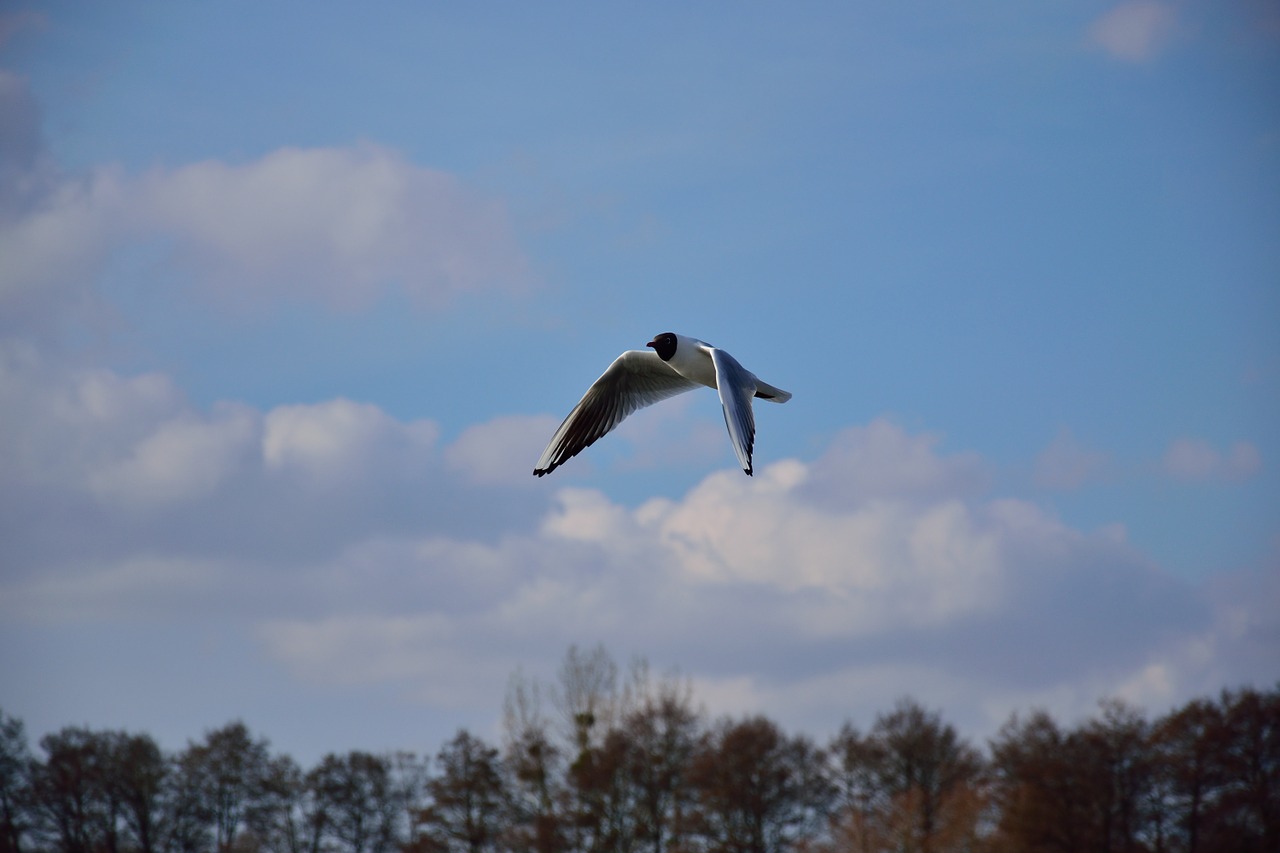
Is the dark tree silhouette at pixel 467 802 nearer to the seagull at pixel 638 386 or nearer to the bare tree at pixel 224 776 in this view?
the bare tree at pixel 224 776

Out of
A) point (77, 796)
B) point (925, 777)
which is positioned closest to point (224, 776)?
point (77, 796)

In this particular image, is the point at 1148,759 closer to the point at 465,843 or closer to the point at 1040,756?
the point at 1040,756

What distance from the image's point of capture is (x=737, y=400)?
1321cm

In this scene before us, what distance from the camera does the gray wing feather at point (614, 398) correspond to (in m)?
16.0

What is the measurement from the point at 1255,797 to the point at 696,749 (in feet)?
49.6

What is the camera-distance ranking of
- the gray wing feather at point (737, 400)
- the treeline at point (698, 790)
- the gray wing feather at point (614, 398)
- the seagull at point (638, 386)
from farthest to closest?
the treeline at point (698, 790) < the gray wing feather at point (614, 398) < the seagull at point (638, 386) < the gray wing feather at point (737, 400)

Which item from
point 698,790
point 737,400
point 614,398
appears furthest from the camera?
point 698,790

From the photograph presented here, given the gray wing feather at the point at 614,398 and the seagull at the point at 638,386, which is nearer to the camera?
the seagull at the point at 638,386

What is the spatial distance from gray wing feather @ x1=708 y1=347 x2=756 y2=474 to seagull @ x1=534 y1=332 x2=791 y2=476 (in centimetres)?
3

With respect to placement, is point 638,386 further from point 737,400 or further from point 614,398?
point 737,400

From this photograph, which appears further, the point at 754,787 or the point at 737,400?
the point at 754,787

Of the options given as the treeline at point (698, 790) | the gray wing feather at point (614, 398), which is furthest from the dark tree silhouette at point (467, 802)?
the gray wing feather at point (614, 398)

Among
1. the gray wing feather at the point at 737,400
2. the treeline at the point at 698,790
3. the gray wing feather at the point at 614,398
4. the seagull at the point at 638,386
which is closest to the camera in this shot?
the gray wing feather at the point at 737,400

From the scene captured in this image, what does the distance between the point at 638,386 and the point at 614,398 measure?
0.97 feet
